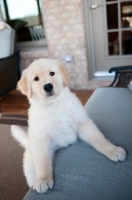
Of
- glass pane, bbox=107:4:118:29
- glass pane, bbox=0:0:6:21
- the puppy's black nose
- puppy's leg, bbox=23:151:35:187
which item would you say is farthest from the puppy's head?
glass pane, bbox=0:0:6:21

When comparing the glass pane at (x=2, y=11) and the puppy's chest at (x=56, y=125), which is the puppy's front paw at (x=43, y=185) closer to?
the puppy's chest at (x=56, y=125)

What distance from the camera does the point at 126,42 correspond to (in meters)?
3.06

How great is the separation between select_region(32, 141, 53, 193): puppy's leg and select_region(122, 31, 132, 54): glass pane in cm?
252

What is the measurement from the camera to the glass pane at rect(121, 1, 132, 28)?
2821 millimetres

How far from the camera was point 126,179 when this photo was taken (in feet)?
2.54

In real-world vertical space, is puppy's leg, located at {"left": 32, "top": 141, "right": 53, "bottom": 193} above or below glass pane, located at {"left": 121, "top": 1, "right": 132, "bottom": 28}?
below

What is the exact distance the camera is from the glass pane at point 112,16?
290 centimetres

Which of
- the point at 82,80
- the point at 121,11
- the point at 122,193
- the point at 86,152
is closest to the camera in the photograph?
the point at 122,193

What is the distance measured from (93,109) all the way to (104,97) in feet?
Answer: 0.68

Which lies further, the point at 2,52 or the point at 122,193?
the point at 2,52

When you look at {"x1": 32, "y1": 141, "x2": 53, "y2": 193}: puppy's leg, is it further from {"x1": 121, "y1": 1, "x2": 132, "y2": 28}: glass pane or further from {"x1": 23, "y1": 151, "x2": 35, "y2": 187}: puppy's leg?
{"x1": 121, "y1": 1, "x2": 132, "y2": 28}: glass pane

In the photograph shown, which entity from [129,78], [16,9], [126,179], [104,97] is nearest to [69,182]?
[126,179]

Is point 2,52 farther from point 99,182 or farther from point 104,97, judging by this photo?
point 99,182

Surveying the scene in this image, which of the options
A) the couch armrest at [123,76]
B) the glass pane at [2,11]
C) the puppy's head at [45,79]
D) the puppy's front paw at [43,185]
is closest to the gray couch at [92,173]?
the puppy's front paw at [43,185]
